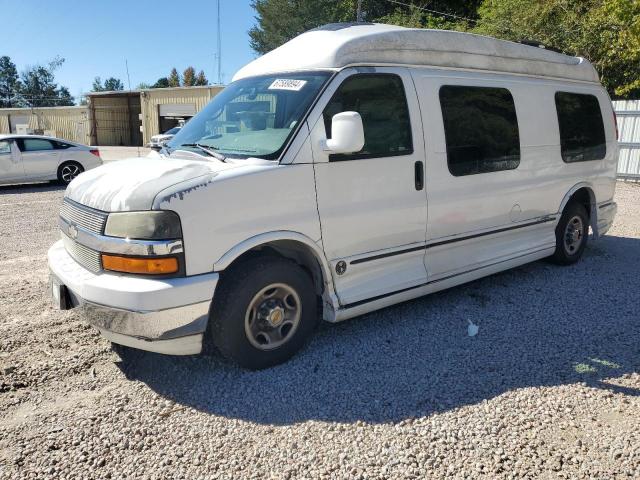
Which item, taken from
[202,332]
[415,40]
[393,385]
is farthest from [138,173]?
[415,40]

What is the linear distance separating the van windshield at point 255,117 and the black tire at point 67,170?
11.1m

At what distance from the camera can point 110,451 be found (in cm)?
287

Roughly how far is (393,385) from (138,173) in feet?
7.33

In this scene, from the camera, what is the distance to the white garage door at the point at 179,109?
33959mm

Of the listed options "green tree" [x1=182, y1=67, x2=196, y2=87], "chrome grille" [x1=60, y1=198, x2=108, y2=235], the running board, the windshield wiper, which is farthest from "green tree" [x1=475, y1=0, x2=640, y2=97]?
"green tree" [x1=182, y1=67, x2=196, y2=87]

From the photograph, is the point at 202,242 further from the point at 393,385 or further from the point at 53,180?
the point at 53,180

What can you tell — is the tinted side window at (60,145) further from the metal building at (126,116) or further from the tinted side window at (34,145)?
the metal building at (126,116)

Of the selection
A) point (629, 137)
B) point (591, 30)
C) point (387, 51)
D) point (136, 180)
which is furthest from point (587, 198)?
point (591, 30)

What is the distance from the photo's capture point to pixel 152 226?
3.14 metres

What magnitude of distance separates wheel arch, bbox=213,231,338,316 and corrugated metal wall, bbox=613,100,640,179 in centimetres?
1367

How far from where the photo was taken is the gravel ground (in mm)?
2803

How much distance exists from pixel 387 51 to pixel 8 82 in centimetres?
9913

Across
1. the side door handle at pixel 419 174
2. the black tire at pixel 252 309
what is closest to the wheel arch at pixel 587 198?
the side door handle at pixel 419 174

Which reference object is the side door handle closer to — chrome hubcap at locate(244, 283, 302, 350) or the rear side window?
chrome hubcap at locate(244, 283, 302, 350)
